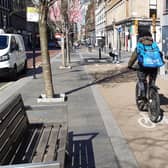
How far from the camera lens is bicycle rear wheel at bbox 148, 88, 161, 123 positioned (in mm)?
7720

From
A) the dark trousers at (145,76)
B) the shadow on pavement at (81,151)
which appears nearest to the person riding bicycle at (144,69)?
the dark trousers at (145,76)

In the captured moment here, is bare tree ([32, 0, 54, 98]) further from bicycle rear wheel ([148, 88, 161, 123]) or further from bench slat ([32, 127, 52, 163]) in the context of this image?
bench slat ([32, 127, 52, 163])

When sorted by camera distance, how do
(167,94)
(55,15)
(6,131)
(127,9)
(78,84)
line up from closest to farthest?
(6,131) → (167,94) → (78,84) → (55,15) → (127,9)

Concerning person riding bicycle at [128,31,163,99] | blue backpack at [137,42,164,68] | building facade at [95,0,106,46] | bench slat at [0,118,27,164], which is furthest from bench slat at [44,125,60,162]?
building facade at [95,0,106,46]

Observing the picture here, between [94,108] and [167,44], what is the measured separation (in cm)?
2016

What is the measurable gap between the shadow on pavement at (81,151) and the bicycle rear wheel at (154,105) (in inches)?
51.5

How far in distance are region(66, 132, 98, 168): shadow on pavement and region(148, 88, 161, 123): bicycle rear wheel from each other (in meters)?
1.31

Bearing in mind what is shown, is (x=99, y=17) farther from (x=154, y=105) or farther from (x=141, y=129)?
(x=141, y=129)

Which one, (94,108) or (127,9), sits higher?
(127,9)

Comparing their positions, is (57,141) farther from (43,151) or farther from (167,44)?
(167,44)

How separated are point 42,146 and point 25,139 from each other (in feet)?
1.59

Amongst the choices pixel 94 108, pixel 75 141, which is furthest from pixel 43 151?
pixel 94 108

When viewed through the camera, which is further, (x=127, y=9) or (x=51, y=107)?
Result: (x=127, y=9)

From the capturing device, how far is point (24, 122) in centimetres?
558
